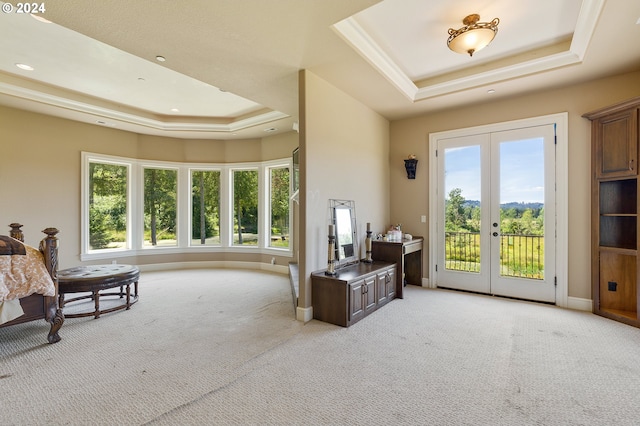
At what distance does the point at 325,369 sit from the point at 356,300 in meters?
1.08

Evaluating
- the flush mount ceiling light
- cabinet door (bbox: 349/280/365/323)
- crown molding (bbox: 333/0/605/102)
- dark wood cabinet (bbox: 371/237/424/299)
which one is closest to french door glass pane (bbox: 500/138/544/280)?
crown molding (bbox: 333/0/605/102)

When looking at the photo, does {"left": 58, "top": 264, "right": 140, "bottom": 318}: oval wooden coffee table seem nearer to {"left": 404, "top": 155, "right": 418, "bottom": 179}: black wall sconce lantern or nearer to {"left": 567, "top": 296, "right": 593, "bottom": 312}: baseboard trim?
{"left": 404, "top": 155, "right": 418, "bottom": 179}: black wall sconce lantern

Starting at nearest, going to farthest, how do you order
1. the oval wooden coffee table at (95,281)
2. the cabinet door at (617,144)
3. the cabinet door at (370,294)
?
the cabinet door at (617,144) < the oval wooden coffee table at (95,281) < the cabinet door at (370,294)

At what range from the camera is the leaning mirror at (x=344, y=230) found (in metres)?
3.83

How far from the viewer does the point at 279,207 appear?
638cm

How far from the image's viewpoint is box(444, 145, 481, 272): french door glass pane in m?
4.43

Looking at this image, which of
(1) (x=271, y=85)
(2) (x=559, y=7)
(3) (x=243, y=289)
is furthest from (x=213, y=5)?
(3) (x=243, y=289)

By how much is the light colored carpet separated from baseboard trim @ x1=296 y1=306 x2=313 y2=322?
0.30 ft

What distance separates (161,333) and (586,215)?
17.4 feet

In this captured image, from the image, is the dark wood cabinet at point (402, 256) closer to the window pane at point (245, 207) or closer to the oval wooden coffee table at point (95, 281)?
the window pane at point (245, 207)

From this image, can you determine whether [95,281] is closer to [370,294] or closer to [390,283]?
[370,294]

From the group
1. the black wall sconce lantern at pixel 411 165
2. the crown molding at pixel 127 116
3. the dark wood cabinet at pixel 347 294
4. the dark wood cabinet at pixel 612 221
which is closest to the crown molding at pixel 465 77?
the dark wood cabinet at pixel 612 221

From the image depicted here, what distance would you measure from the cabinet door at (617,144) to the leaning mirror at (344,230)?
3069mm

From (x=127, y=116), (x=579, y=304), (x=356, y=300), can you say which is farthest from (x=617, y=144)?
(x=127, y=116)
